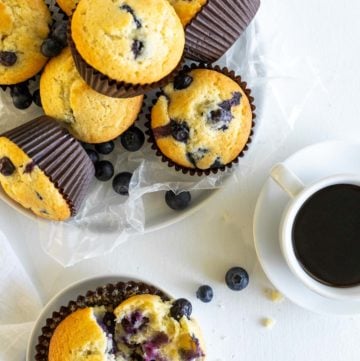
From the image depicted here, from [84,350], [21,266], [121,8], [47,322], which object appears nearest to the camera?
[121,8]

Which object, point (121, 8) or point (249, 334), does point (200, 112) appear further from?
point (249, 334)

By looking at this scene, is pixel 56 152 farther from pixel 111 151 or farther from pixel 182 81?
pixel 182 81

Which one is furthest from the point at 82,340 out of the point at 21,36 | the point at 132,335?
the point at 21,36

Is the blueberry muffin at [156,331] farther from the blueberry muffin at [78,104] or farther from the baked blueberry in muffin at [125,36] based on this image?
the baked blueberry in muffin at [125,36]

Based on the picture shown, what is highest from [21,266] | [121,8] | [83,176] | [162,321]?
[121,8]

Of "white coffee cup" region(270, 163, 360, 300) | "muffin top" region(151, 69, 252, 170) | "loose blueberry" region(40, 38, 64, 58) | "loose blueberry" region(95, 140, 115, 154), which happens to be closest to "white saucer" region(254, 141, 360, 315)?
"white coffee cup" region(270, 163, 360, 300)

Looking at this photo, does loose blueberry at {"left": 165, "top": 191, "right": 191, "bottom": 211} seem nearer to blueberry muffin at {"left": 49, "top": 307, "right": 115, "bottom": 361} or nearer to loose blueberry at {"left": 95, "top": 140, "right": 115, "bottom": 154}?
loose blueberry at {"left": 95, "top": 140, "right": 115, "bottom": 154}

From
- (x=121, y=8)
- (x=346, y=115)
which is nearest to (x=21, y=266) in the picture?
(x=121, y=8)
